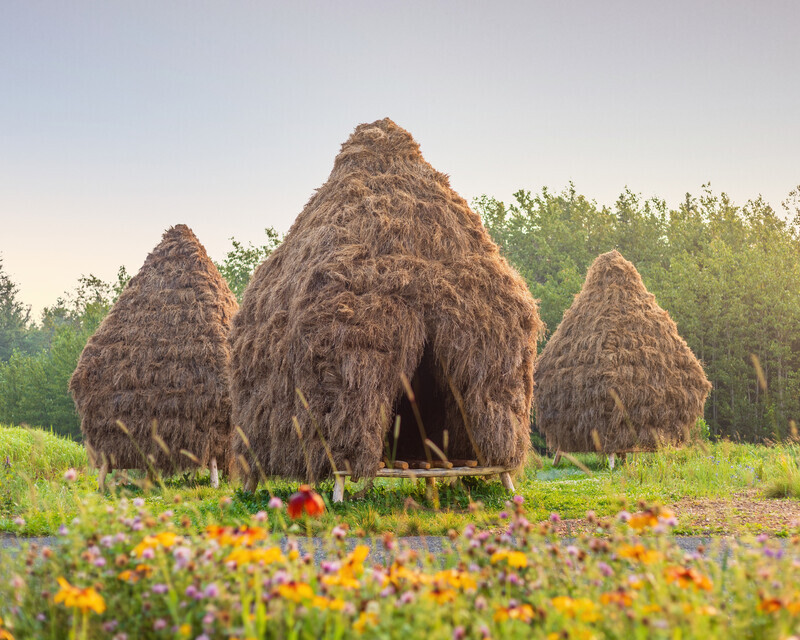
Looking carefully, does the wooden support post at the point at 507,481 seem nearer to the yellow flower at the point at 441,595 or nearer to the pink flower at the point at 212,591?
the yellow flower at the point at 441,595

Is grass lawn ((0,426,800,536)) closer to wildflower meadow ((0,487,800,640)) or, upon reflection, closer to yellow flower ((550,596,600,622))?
wildflower meadow ((0,487,800,640))

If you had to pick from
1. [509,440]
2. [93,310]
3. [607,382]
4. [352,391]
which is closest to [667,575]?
[352,391]

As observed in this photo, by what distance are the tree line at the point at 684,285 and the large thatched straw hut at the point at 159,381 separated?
11.6 meters

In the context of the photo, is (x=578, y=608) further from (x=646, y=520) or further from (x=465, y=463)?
(x=465, y=463)

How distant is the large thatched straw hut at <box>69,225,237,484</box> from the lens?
11.2 metres

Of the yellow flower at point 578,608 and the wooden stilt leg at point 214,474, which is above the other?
the yellow flower at point 578,608

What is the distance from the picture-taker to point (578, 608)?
2.56 m

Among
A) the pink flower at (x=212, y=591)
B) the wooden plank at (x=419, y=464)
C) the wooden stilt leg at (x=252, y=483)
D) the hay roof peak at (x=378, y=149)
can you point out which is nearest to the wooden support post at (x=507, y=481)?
the wooden plank at (x=419, y=464)

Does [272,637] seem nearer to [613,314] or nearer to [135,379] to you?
[135,379]

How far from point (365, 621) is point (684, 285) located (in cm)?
2418

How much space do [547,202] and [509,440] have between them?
1117 inches

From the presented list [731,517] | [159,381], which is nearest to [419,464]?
[731,517]

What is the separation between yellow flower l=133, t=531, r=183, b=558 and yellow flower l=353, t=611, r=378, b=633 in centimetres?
85

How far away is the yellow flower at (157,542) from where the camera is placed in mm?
2941
